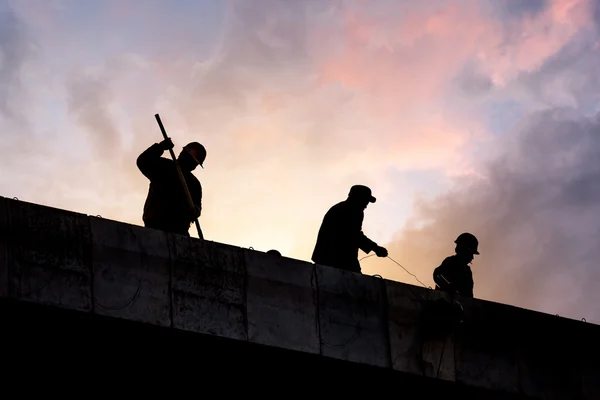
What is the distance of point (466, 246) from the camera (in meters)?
18.4

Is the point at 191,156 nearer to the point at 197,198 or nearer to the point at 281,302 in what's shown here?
the point at 197,198

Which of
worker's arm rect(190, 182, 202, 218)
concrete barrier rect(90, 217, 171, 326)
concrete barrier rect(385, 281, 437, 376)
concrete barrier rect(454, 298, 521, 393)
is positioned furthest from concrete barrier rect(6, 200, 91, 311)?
concrete barrier rect(454, 298, 521, 393)

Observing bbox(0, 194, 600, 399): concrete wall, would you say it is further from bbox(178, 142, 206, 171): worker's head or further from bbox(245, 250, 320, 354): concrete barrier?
bbox(178, 142, 206, 171): worker's head

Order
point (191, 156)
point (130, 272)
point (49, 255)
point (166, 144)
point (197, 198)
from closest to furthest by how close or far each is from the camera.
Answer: point (49, 255), point (130, 272), point (166, 144), point (197, 198), point (191, 156)

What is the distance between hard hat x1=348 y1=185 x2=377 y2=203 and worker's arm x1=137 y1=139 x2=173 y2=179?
8.54 ft

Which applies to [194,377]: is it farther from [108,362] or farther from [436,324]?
[436,324]

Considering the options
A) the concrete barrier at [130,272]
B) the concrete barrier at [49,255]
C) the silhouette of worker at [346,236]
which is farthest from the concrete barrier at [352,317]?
the concrete barrier at [49,255]

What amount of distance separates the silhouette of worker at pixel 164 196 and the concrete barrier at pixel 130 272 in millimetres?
1621

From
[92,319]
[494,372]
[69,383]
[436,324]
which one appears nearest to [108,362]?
[69,383]

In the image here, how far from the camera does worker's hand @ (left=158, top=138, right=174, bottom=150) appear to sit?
52.2 ft

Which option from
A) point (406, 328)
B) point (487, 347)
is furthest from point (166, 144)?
point (487, 347)

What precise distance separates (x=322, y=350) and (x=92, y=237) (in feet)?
10.5

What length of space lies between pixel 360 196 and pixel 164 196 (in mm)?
2705

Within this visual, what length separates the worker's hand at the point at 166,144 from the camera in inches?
627
